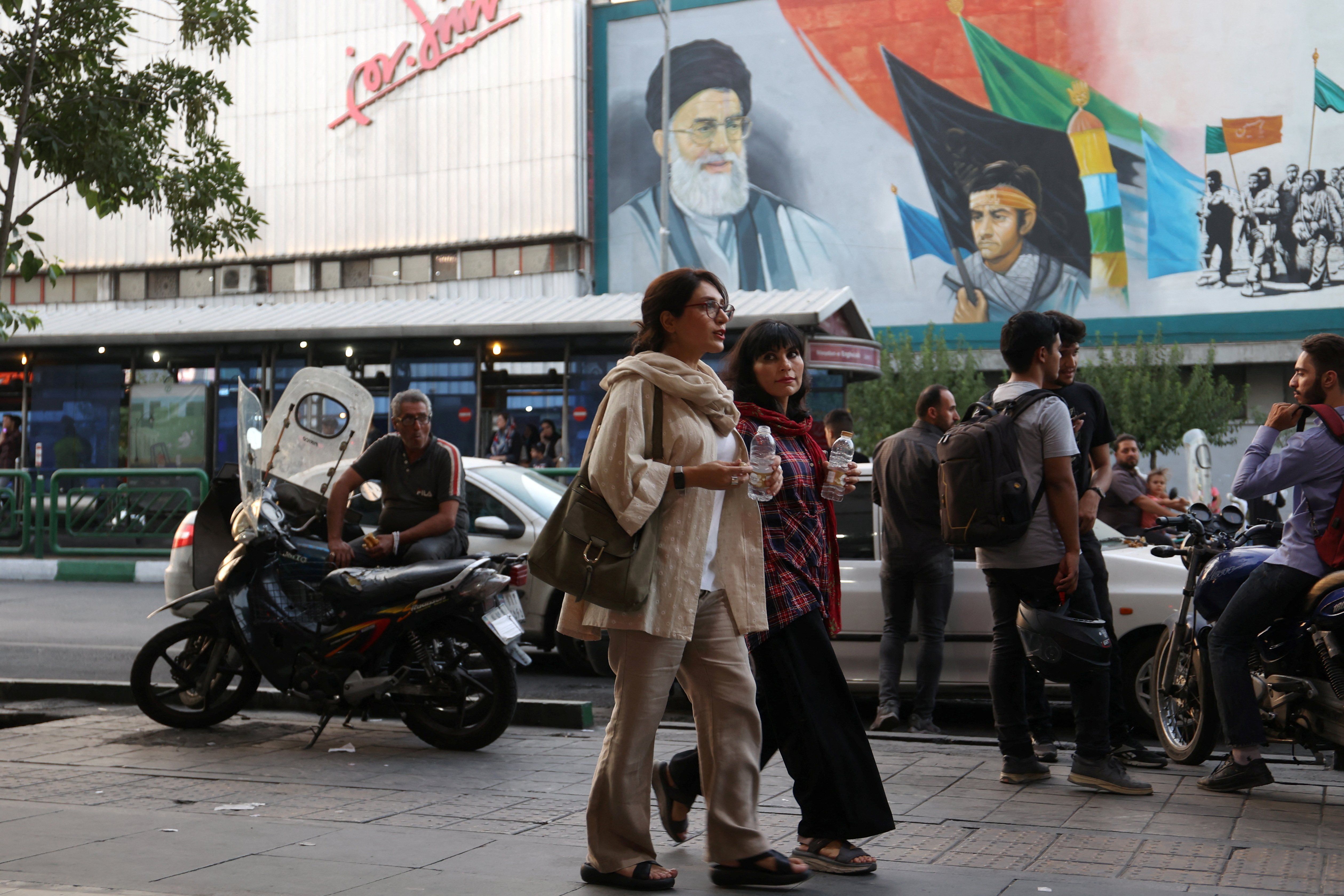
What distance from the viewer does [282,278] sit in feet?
141

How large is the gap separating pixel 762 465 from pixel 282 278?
4137 centimetres

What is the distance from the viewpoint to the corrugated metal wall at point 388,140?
1593 inches

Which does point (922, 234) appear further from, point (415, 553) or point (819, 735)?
point (819, 735)

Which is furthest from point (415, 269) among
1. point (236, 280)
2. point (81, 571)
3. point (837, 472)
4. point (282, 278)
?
point (837, 472)

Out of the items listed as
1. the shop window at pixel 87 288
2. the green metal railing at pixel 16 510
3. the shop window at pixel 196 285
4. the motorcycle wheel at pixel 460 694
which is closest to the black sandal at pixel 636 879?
the motorcycle wheel at pixel 460 694

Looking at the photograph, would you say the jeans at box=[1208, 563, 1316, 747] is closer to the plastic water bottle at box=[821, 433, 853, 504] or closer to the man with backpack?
the man with backpack

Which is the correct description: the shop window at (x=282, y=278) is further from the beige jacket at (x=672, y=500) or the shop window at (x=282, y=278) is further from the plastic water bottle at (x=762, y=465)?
the plastic water bottle at (x=762, y=465)

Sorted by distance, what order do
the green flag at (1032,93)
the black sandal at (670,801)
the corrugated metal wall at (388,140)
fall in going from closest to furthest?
1. the black sandal at (670,801)
2. the green flag at (1032,93)
3. the corrugated metal wall at (388,140)

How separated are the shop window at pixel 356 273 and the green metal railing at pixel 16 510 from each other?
25.6 metres

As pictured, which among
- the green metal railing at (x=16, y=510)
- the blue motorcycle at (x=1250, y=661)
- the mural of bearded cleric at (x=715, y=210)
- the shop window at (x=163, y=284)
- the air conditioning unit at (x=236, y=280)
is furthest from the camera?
the shop window at (x=163, y=284)

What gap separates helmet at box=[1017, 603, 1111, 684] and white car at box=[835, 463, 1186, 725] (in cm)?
113

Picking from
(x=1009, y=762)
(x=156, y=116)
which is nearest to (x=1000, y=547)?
(x=1009, y=762)

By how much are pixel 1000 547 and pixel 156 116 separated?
22.5 ft

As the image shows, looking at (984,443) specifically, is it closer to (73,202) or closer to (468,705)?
(468,705)
